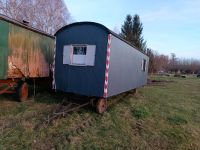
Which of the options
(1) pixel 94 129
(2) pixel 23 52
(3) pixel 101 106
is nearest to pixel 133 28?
(2) pixel 23 52

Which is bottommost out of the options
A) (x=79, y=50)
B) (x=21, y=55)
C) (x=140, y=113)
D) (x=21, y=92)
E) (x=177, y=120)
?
(x=177, y=120)

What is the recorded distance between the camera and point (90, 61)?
23.4 feet

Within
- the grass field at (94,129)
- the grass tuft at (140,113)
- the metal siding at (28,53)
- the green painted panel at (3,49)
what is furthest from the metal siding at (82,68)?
the green painted panel at (3,49)

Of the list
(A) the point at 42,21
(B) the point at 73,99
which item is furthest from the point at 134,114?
(A) the point at 42,21

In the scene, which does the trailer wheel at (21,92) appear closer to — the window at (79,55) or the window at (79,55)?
the window at (79,55)

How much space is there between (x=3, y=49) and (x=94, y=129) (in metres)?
4.08

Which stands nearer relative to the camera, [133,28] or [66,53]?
[66,53]

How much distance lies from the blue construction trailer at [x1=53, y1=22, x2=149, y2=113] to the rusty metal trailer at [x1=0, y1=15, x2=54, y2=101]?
1.26 meters

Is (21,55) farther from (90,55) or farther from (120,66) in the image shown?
(120,66)

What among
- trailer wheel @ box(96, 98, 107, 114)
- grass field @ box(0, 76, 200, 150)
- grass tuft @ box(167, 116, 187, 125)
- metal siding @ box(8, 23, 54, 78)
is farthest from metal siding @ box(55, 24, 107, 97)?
grass tuft @ box(167, 116, 187, 125)

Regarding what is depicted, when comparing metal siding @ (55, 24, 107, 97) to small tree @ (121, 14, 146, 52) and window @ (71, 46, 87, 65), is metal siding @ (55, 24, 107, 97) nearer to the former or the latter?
window @ (71, 46, 87, 65)

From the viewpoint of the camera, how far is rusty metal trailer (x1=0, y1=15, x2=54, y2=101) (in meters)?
6.99

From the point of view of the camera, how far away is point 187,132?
630 cm

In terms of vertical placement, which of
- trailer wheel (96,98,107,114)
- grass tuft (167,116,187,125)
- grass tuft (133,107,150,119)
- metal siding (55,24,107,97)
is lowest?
grass tuft (167,116,187,125)
